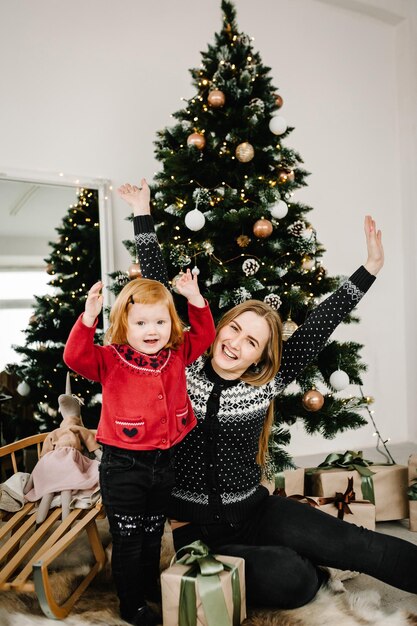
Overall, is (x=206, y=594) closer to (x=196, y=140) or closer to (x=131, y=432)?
(x=131, y=432)

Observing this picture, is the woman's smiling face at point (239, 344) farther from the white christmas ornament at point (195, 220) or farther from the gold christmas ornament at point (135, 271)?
the gold christmas ornament at point (135, 271)

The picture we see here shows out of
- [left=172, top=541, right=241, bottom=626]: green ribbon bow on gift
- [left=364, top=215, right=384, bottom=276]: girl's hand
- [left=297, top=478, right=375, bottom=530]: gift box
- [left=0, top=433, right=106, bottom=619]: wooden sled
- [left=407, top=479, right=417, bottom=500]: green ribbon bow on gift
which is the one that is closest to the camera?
[left=172, top=541, right=241, bottom=626]: green ribbon bow on gift

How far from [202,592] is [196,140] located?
189 centimetres

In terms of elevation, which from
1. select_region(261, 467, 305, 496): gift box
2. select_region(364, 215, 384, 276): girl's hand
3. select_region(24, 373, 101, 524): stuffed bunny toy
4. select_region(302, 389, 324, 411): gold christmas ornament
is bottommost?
select_region(261, 467, 305, 496): gift box

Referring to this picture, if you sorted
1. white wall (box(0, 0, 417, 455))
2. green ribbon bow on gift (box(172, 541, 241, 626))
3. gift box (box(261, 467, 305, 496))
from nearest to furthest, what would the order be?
1. green ribbon bow on gift (box(172, 541, 241, 626))
2. gift box (box(261, 467, 305, 496))
3. white wall (box(0, 0, 417, 455))

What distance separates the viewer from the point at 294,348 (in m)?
1.94

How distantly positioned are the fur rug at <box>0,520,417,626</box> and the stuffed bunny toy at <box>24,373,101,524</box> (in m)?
0.26

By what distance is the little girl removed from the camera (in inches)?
63.0

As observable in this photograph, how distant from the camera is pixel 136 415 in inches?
63.0

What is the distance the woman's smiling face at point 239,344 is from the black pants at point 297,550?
0.47 metres

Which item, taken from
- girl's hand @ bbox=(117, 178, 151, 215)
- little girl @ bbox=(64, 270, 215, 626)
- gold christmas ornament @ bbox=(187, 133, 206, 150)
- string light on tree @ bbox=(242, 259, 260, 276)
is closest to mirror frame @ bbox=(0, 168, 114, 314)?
gold christmas ornament @ bbox=(187, 133, 206, 150)

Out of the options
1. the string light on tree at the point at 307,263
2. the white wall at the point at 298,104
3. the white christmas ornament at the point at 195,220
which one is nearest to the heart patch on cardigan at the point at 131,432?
the white christmas ornament at the point at 195,220

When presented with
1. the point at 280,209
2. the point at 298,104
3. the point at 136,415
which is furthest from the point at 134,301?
the point at 298,104

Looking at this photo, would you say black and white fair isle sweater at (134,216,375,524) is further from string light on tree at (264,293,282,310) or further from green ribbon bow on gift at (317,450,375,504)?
green ribbon bow on gift at (317,450,375,504)
